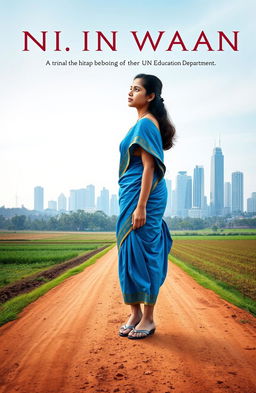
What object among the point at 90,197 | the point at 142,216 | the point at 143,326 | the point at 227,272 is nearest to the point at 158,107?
the point at 142,216

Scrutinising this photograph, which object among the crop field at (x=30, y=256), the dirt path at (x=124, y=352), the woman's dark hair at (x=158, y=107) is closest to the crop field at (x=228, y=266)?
the dirt path at (x=124, y=352)

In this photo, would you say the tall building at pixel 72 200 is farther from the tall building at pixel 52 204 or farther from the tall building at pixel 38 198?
the tall building at pixel 38 198

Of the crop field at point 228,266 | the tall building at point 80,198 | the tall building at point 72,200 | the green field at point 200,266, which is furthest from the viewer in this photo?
the tall building at point 72,200

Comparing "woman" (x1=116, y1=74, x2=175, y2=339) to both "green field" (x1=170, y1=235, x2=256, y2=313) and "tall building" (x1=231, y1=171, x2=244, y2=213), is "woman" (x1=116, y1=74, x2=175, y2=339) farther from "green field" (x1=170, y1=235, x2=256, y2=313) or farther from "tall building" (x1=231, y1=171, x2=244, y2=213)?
"tall building" (x1=231, y1=171, x2=244, y2=213)

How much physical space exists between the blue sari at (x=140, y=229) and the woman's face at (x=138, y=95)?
243 mm

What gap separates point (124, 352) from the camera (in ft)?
9.45

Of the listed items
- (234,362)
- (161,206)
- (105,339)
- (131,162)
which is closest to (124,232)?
(161,206)

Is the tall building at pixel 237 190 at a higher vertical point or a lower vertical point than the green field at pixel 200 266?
higher

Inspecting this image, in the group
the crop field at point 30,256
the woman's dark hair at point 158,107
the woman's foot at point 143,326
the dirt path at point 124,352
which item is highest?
the woman's dark hair at point 158,107

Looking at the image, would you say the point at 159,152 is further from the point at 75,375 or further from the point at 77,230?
the point at 77,230

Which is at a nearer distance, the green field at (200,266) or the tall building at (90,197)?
the green field at (200,266)

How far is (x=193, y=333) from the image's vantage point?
136 inches

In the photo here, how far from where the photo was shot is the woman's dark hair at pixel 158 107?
141 inches

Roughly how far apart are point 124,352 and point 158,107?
2.46m
